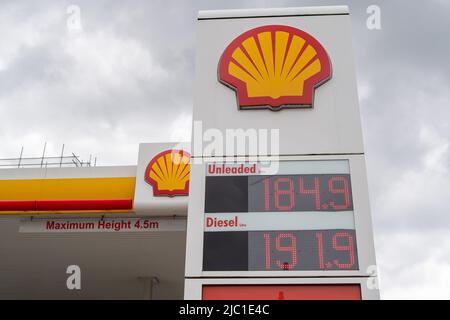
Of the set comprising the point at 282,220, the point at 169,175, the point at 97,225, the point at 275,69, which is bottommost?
the point at 282,220

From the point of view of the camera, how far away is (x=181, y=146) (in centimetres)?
1252

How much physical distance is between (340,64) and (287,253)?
2518 mm

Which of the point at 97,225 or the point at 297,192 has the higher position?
the point at 97,225

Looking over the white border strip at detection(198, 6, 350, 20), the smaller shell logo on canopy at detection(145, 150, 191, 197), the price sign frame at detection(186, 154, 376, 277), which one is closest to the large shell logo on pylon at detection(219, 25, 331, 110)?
the white border strip at detection(198, 6, 350, 20)

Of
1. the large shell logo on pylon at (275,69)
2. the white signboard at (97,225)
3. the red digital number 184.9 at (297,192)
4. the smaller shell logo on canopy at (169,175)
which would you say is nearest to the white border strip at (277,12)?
the large shell logo on pylon at (275,69)

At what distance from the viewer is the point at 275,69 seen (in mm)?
6410

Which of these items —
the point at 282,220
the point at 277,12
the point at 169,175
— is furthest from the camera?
the point at 169,175

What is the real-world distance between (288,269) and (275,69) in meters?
2.44

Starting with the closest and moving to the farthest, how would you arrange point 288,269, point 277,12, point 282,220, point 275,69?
point 288,269 < point 282,220 < point 275,69 < point 277,12

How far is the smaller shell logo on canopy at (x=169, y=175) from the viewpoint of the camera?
1186cm

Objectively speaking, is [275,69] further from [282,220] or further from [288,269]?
[288,269]

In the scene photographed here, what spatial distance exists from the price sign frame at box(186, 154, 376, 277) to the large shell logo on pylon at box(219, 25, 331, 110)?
2.62 feet

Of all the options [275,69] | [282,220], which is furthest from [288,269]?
[275,69]

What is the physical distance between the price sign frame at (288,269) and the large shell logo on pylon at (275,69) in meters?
0.80
